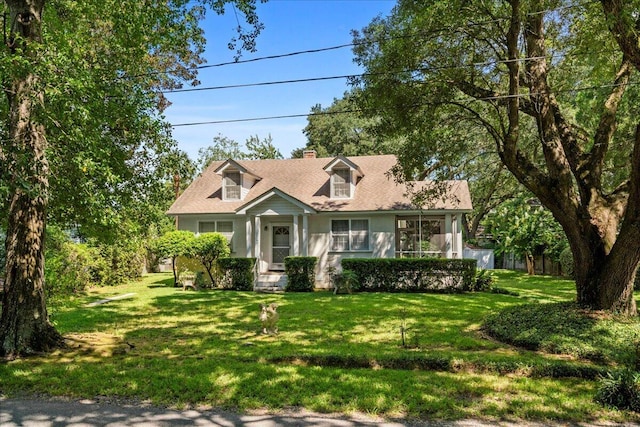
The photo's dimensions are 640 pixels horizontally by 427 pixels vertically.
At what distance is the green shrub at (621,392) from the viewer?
15.7 feet

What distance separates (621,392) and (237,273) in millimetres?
14370

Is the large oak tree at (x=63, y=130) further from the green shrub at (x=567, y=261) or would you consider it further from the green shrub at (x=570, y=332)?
the green shrub at (x=567, y=261)

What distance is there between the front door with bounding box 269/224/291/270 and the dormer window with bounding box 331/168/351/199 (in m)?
2.67

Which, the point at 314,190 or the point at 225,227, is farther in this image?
the point at 314,190

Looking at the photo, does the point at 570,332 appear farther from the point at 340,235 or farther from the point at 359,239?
the point at 340,235

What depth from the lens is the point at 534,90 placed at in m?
9.84

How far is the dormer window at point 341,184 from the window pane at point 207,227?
224 inches

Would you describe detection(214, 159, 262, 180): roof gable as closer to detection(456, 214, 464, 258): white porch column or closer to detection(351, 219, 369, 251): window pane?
detection(351, 219, 369, 251): window pane

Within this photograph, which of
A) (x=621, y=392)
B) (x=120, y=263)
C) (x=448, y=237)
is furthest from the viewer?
(x=120, y=263)

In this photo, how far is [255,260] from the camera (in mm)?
17922

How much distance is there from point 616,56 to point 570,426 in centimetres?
1040

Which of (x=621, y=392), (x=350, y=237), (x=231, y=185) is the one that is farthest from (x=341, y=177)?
(x=621, y=392)

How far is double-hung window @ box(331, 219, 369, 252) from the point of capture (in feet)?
62.4

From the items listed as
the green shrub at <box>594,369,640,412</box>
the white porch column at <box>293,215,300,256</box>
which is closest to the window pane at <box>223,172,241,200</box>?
the white porch column at <box>293,215,300,256</box>
